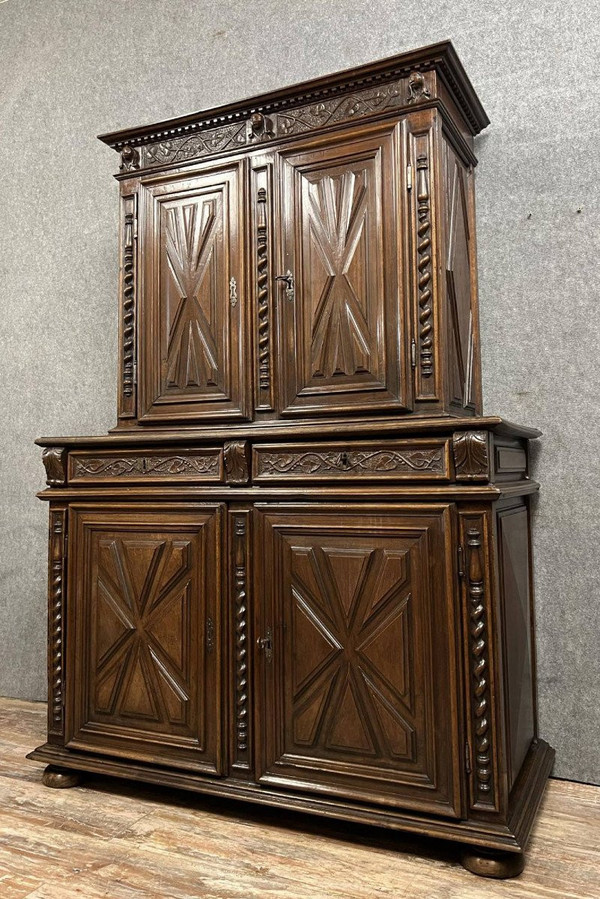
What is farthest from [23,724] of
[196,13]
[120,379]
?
[196,13]

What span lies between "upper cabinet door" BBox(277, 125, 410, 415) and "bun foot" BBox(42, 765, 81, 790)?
1.24 metres

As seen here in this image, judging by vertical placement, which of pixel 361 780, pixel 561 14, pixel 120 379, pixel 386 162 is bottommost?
pixel 361 780

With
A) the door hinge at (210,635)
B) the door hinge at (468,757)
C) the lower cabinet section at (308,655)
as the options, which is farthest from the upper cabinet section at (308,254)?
the door hinge at (468,757)

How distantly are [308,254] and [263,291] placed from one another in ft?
0.55

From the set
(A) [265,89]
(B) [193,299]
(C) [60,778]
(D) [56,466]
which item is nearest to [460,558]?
(B) [193,299]

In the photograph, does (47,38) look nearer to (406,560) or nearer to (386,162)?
(386,162)

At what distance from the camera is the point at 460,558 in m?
1.56

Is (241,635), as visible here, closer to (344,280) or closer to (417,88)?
(344,280)

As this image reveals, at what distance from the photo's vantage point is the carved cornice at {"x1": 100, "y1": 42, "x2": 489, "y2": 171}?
5.92ft

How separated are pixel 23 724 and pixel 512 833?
184 cm

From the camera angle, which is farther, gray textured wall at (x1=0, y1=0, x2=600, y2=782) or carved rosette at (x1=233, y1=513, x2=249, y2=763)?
gray textured wall at (x1=0, y1=0, x2=600, y2=782)

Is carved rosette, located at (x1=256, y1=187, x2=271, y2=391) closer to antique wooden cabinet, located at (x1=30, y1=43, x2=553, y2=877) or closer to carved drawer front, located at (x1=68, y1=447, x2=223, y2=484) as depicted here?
antique wooden cabinet, located at (x1=30, y1=43, x2=553, y2=877)

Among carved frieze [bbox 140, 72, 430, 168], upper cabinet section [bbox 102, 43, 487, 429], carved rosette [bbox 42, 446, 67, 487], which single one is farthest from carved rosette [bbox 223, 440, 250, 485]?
carved frieze [bbox 140, 72, 430, 168]

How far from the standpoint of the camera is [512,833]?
4.83 feet
